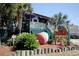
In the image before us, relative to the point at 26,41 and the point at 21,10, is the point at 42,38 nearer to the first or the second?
the point at 26,41

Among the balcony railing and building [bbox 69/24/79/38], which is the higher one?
the balcony railing

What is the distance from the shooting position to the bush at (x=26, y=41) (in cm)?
217

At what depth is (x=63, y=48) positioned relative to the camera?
86.6 inches

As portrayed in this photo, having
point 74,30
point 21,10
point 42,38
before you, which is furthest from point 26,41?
point 74,30

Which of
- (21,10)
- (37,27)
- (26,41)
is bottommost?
(26,41)

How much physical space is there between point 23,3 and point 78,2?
48 cm

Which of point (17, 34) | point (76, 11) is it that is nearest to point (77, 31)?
point (76, 11)

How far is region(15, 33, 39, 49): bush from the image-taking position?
217cm

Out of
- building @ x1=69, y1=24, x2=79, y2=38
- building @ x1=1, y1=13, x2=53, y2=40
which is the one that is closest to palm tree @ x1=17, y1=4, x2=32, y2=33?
building @ x1=1, y1=13, x2=53, y2=40

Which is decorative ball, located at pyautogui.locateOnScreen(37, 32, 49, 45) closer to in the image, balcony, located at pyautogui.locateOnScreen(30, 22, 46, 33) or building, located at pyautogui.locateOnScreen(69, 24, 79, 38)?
balcony, located at pyautogui.locateOnScreen(30, 22, 46, 33)

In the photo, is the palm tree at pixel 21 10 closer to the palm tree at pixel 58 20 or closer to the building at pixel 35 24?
the building at pixel 35 24

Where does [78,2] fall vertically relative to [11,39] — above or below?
above

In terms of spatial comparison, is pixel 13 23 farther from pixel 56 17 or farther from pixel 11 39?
pixel 56 17

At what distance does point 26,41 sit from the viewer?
2178mm
